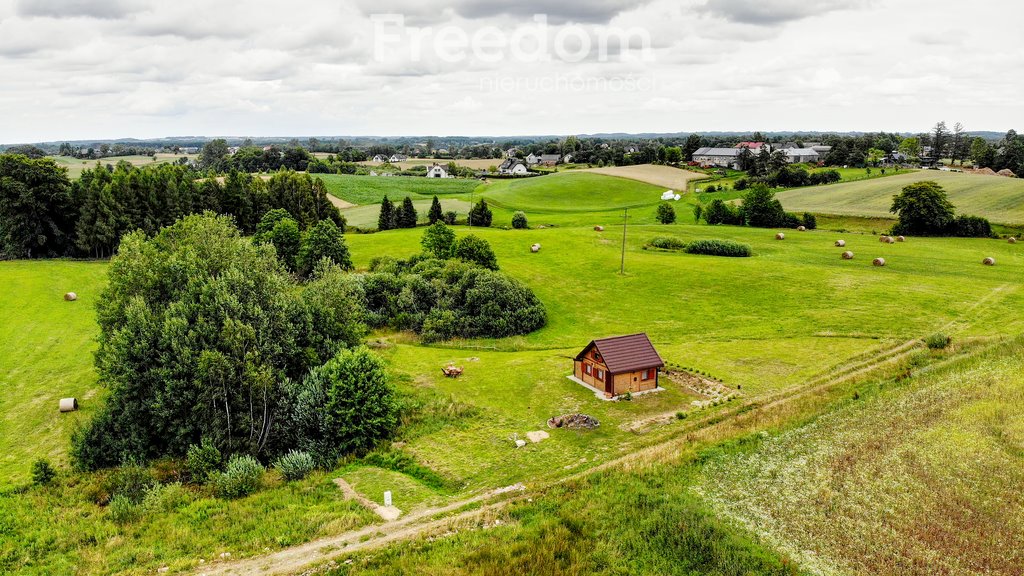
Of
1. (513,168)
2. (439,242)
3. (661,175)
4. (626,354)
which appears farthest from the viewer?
(513,168)

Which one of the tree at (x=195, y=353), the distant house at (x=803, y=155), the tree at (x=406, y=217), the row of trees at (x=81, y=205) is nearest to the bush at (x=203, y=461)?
the tree at (x=195, y=353)

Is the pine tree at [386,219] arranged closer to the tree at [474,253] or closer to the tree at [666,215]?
the tree at [474,253]

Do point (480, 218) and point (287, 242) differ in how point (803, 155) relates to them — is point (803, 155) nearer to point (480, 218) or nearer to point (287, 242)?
point (480, 218)

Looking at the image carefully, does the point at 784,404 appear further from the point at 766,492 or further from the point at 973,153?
the point at 973,153

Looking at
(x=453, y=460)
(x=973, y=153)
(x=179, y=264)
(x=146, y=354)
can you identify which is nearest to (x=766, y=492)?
(x=453, y=460)

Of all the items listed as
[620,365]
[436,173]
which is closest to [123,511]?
[620,365]

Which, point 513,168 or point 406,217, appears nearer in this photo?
point 406,217

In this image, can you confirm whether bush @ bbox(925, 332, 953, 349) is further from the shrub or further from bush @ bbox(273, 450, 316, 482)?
the shrub

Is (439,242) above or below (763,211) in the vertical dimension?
below
